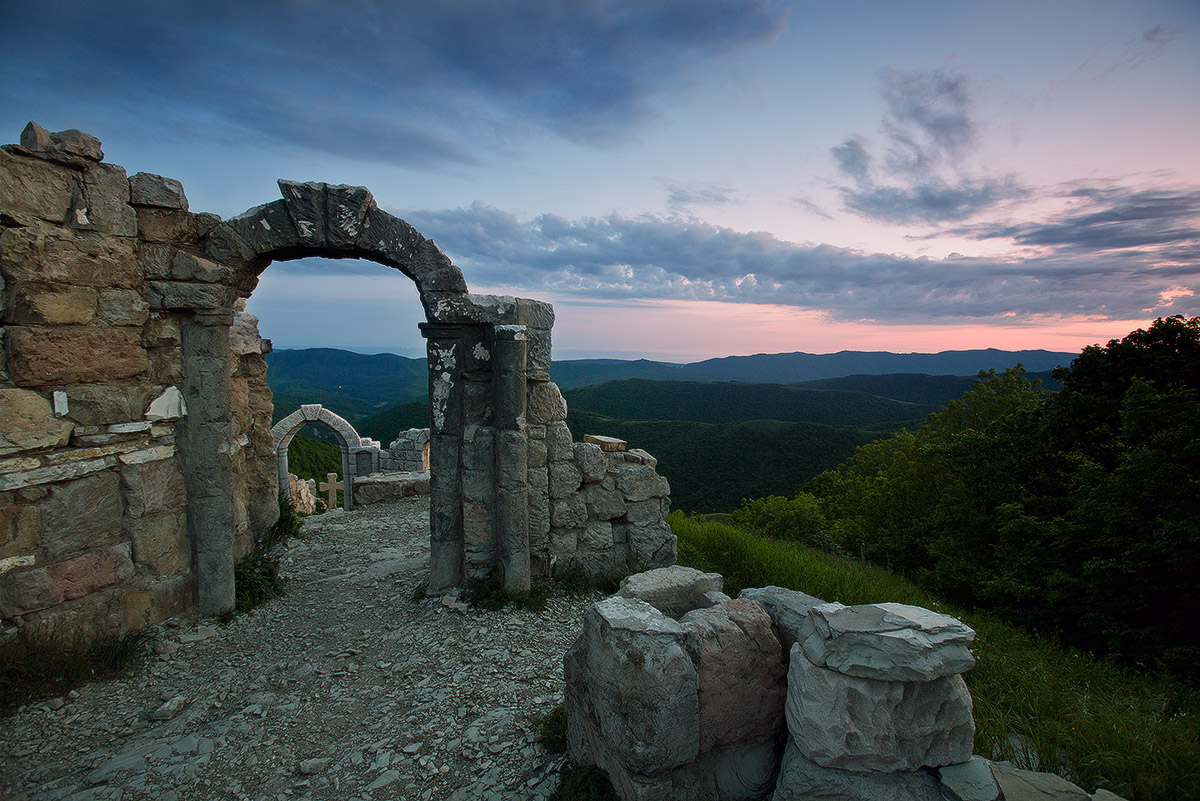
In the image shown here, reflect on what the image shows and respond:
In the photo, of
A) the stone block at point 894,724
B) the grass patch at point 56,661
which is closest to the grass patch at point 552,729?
the stone block at point 894,724

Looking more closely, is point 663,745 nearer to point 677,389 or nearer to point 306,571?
point 306,571

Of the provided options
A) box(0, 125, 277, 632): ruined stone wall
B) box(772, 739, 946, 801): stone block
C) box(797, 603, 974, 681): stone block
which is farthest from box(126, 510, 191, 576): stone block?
box(797, 603, 974, 681): stone block

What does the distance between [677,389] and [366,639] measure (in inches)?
→ 2642

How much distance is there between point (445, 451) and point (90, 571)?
10.3 feet

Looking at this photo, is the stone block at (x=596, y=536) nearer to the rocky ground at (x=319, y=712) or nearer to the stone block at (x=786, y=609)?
the rocky ground at (x=319, y=712)

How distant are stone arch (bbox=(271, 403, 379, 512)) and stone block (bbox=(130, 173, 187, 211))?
7.96 m

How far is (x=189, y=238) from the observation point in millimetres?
5184

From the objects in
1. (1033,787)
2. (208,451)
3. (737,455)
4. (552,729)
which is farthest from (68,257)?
(737,455)

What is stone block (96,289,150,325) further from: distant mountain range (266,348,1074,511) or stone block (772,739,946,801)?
distant mountain range (266,348,1074,511)

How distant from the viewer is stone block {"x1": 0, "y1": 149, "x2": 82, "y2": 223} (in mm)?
4062

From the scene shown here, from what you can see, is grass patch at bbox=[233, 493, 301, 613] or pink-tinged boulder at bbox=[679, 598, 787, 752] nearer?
pink-tinged boulder at bbox=[679, 598, 787, 752]

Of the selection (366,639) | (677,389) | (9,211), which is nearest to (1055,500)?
(366,639)

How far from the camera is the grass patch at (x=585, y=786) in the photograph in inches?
118

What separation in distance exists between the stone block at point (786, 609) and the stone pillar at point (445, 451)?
3.60m
